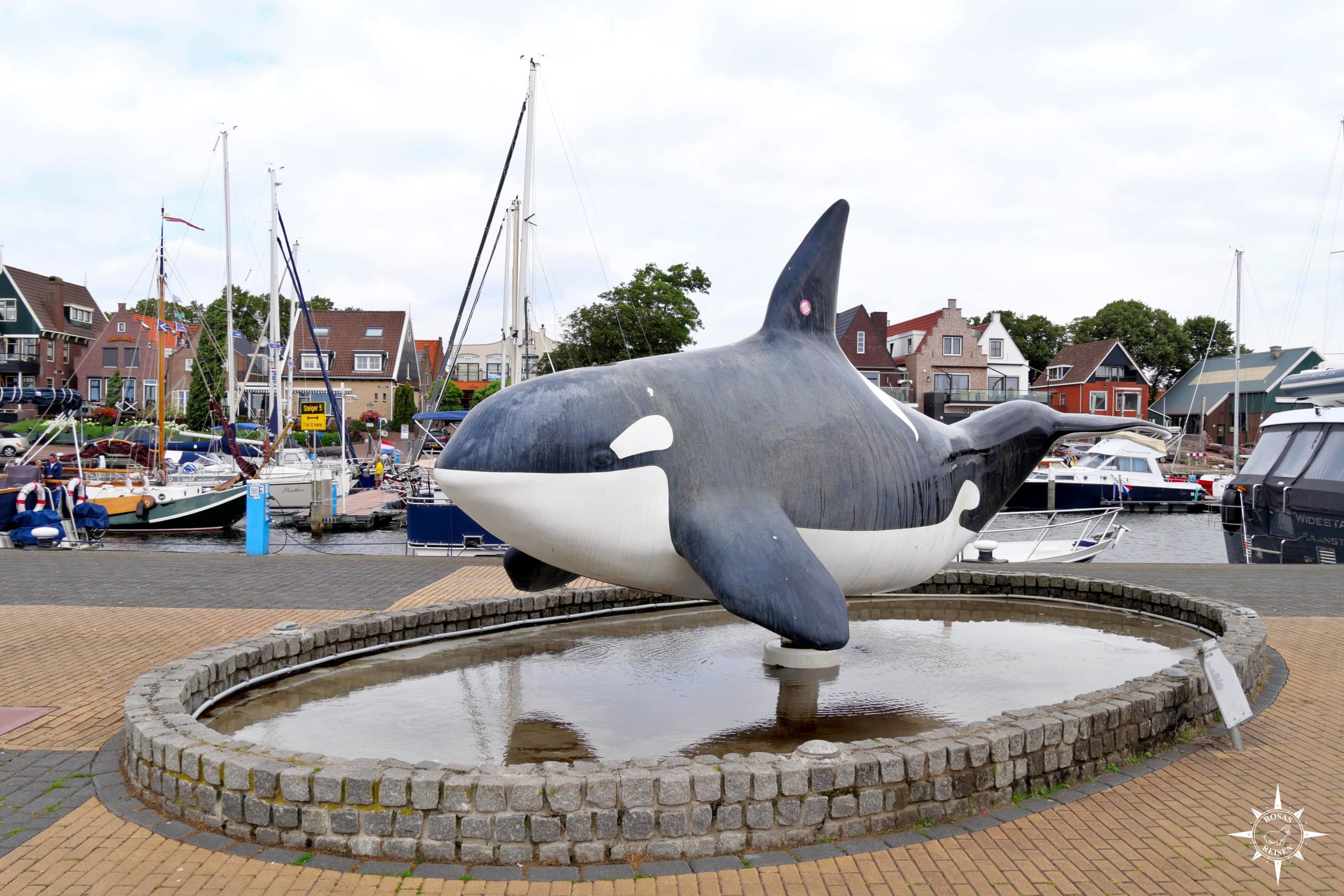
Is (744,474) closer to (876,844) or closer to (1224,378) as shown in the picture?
(876,844)

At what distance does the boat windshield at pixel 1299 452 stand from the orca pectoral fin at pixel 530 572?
763 inches

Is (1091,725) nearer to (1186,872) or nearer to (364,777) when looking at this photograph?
(1186,872)

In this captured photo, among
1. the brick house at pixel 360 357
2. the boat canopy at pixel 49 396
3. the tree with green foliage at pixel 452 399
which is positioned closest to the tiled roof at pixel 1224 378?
the tree with green foliage at pixel 452 399

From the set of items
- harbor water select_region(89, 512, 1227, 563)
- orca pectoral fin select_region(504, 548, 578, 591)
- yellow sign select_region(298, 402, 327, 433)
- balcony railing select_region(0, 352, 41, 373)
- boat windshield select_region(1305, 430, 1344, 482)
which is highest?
balcony railing select_region(0, 352, 41, 373)

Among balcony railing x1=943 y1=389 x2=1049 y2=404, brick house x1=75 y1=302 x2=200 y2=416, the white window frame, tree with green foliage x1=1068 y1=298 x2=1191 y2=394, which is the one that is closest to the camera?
balcony railing x1=943 y1=389 x2=1049 y2=404

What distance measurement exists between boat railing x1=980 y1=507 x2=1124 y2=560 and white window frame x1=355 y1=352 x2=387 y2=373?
46.0m

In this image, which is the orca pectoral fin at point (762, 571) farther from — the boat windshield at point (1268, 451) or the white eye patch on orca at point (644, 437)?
the boat windshield at point (1268, 451)

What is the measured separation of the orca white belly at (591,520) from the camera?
251 inches

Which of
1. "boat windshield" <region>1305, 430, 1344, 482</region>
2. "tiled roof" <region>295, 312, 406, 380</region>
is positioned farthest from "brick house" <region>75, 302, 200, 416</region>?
"boat windshield" <region>1305, 430, 1344, 482</region>

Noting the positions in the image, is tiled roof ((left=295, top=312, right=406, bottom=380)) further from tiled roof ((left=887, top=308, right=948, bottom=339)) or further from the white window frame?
tiled roof ((left=887, top=308, right=948, bottom=339))

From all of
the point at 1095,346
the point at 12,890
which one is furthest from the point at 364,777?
the point at 1095,346

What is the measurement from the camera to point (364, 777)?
5.14 meters

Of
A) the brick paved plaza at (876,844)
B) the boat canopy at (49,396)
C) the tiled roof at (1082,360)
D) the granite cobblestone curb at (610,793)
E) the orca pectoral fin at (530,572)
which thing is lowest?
the brick paved plaza at (876,844)

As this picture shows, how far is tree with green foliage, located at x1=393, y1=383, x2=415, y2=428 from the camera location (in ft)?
206
